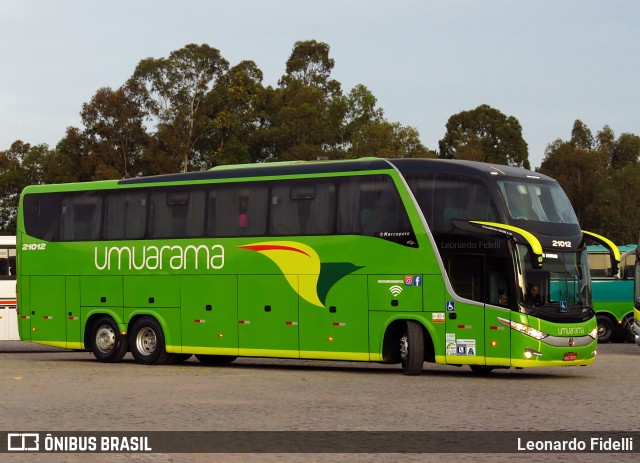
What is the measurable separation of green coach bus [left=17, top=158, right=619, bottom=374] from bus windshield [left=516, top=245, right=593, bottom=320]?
3 cm

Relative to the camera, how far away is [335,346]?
25.2m

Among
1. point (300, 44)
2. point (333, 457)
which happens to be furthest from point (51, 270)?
point (300, 44)

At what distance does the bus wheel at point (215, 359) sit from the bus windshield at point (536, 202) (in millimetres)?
8805

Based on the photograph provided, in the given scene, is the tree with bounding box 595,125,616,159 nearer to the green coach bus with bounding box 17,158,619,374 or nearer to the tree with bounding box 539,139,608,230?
the tree with bounding box 539,139,608,230

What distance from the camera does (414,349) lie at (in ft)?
78.2

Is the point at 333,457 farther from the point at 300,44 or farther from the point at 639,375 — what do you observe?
the point at 300,44

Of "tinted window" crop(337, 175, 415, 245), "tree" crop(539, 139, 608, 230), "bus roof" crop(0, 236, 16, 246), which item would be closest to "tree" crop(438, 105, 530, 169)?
"tree" crop(539, 139, 608, 230)

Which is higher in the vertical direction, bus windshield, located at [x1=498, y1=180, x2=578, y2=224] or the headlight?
bus windshield, located at [x1=498, y1=180, x2=578, y2=224]

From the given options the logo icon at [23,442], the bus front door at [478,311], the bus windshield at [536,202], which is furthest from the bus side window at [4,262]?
the logo icon at [23,442]

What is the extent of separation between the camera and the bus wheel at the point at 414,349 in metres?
23.8

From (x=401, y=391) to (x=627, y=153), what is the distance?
94428 millimetres

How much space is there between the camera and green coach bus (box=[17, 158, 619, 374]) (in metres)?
23.2

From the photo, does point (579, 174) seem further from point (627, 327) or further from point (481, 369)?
point (481, 369)

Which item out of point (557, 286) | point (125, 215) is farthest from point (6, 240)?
point (557, 286)
